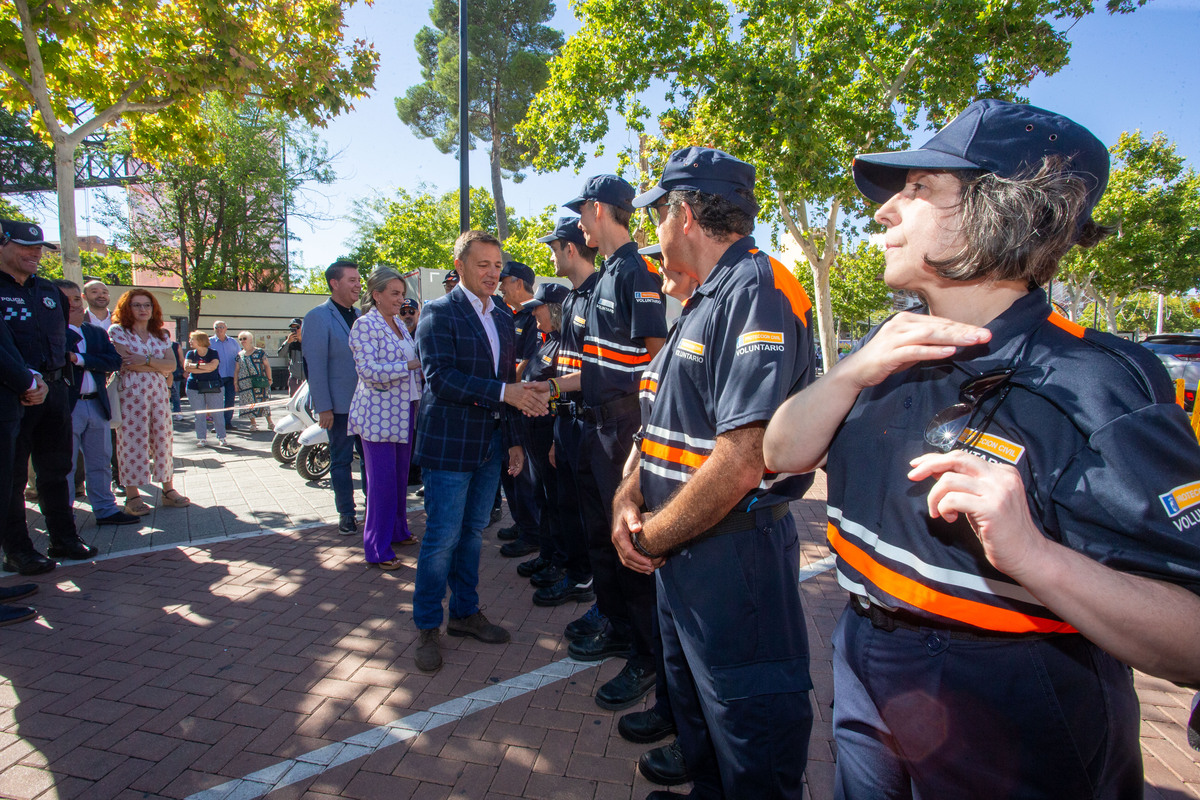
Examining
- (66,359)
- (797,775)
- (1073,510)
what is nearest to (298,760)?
(797,775)

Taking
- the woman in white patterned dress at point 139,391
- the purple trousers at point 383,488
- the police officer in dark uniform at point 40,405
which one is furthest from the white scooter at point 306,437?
the purple trousers at point 383,488

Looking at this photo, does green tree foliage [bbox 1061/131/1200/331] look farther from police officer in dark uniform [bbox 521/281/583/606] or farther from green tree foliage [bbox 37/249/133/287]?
green tree foliage [bbox 37/249/133/287]

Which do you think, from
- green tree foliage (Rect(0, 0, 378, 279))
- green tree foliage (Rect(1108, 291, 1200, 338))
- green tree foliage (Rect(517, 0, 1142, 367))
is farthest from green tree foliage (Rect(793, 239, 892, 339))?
green tree foliage (Rect(0, 0, 378, 279))

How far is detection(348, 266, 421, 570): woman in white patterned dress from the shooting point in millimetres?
4469

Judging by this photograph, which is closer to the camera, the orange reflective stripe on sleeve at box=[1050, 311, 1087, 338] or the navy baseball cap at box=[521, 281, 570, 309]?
the orange reflective stripe on sleeve at box=[1050, 311, 1087, 338]

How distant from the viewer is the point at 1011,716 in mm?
1088

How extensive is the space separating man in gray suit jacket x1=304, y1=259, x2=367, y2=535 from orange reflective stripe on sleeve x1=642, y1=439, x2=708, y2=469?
403 cm

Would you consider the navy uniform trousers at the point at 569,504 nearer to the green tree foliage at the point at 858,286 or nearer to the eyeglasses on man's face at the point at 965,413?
the eyeglasses on man's face at the point at 965,413

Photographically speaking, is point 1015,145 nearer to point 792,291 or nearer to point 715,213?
point 792,291

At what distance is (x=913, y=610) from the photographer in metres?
1.18

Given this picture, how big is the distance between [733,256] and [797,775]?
1.55 m

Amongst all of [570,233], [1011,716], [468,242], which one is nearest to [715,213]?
[1011,716]

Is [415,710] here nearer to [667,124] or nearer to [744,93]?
[744,93]

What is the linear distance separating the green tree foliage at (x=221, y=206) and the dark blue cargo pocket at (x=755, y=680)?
2724cm
